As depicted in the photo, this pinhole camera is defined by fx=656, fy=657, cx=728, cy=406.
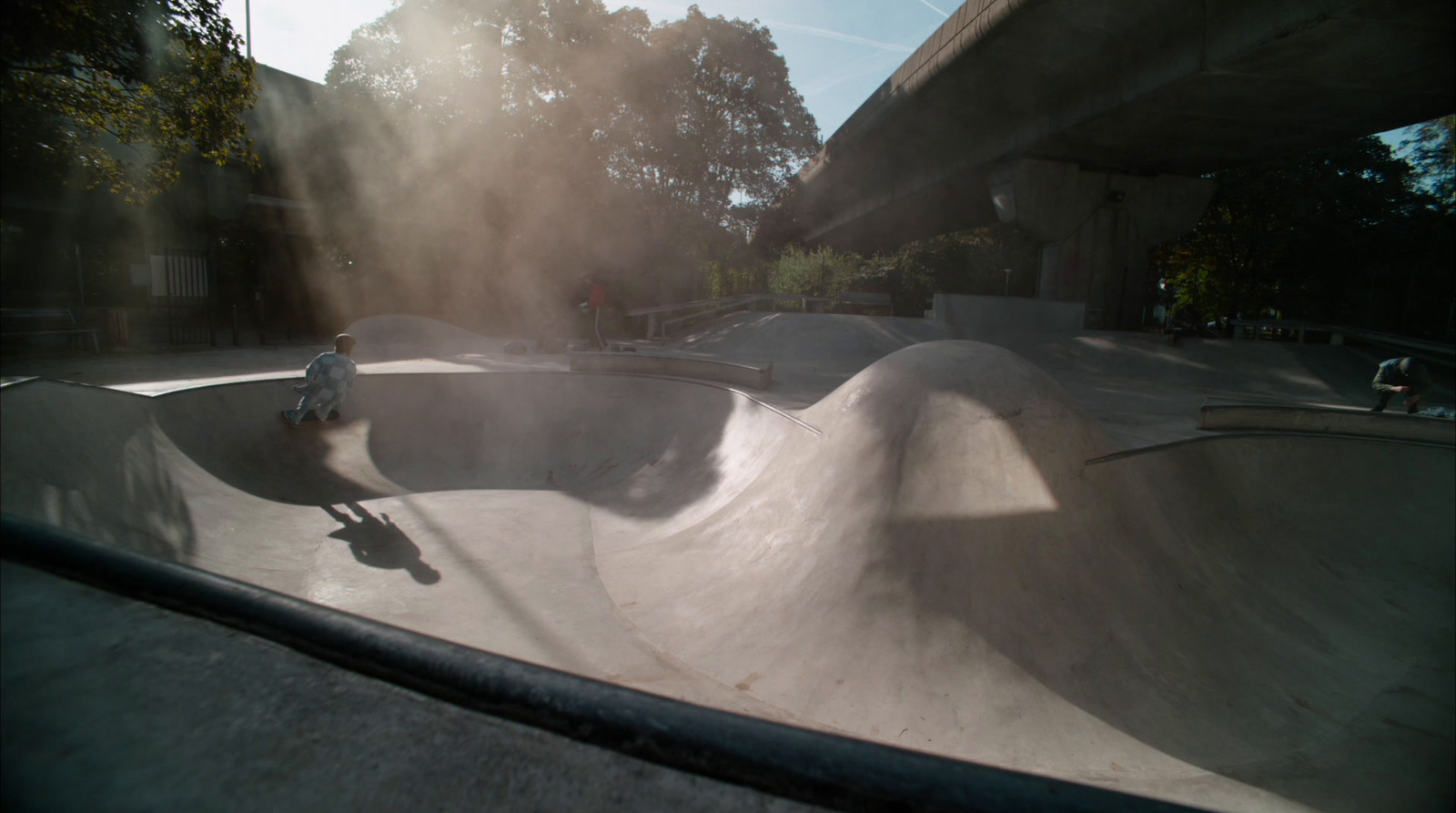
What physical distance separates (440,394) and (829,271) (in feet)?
73.9

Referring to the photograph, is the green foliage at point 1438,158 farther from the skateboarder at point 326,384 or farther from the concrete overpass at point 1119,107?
the skateboarder at point 326,384

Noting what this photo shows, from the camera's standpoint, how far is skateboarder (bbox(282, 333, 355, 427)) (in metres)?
7.12

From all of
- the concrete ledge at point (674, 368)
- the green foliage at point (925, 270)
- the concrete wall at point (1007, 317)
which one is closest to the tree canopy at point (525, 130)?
the green foliage at point (925, 270)

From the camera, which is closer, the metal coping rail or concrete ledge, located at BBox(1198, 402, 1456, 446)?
the metal coping rail

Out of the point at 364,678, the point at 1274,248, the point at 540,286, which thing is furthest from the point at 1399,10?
the point at 540,286

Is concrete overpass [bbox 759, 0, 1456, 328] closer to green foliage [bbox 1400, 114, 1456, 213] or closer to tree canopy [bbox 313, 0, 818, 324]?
tree canopy [bbox 313, 0, 818, 324]

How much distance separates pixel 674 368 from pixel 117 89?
6.84 meters

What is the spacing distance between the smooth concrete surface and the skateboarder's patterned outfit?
721 centimetres

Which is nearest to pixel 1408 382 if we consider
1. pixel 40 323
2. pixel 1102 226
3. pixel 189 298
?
pixel 1102 226

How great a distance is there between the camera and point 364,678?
776 millimetres

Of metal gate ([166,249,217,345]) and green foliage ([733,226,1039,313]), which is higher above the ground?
green foliage ([733,226,1039,313])

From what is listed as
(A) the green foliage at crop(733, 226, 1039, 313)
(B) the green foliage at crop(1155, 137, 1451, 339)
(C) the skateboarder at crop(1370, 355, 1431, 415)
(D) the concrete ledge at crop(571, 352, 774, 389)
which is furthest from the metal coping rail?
(A) the green foliage at crop(733, 226, 1039, 313)

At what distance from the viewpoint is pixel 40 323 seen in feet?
35.2

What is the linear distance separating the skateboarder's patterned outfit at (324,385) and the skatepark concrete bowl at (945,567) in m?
0.64
